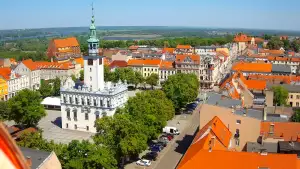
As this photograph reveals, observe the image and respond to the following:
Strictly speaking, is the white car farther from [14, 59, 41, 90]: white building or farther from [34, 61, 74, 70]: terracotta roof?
[34, 61, 74, 70]: terracotta roof

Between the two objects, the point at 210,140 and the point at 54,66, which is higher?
the point at 54,66

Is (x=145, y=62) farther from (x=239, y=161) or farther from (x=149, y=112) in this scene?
(x=239, y=161)

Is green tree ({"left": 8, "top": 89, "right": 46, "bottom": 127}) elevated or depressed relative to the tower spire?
depressed

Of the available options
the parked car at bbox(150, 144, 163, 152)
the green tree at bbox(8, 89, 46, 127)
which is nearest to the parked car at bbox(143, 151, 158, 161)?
the parked car at bbox(150, 144, 163, 152)

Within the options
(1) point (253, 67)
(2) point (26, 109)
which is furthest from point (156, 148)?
(1) point (253, 67)

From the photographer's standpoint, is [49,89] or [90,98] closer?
[90,98]

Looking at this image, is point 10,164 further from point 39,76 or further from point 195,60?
point 39,76
